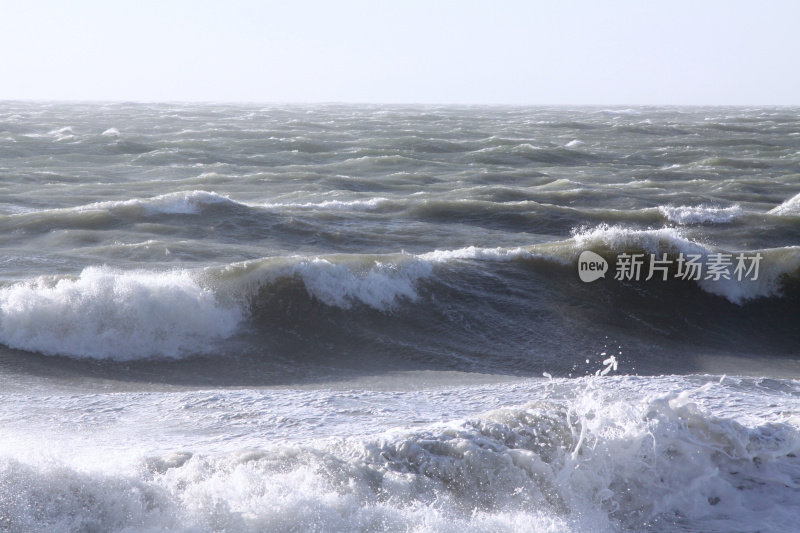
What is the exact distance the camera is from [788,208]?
57.8ft

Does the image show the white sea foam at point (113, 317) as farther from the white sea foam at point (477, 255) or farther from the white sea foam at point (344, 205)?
the white sea foam at point (344, 205)

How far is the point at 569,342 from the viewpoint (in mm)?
9078

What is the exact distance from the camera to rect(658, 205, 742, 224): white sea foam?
613 inches

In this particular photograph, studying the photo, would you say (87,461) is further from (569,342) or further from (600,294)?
(600,294)

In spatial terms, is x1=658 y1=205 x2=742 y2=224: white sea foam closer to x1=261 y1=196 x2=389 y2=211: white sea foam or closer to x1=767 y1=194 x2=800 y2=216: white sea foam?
x1=767 y1=194 x2=800 y2=216: white sea foam

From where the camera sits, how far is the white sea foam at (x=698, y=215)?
15562mm

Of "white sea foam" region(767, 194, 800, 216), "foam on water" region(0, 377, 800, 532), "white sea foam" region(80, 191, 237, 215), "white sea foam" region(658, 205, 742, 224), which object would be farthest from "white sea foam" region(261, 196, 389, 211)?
"foam on water" region(0, 377, 800, 532)

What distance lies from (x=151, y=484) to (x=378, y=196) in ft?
47.0

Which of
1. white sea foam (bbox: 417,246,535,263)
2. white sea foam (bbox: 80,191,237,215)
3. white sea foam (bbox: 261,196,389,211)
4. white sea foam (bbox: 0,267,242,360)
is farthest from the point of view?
white sea foam (bbox: 261,196,389,211)

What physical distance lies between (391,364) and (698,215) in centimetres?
975

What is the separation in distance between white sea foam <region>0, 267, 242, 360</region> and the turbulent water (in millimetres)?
24

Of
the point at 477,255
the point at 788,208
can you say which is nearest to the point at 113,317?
the point at 477,255

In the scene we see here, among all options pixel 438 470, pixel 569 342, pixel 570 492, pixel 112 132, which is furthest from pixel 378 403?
pixel 112 132

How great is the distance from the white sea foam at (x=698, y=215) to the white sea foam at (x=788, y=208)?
1166mm
